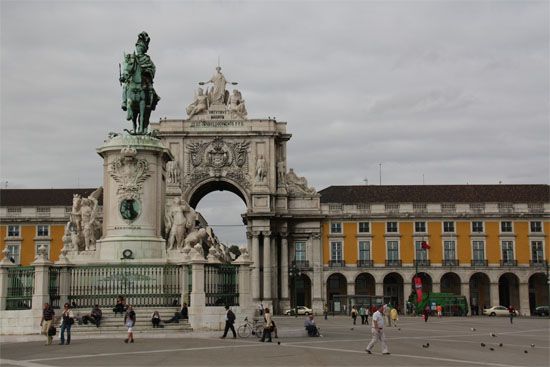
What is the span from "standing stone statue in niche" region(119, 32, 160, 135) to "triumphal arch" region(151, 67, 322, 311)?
51.6 metres

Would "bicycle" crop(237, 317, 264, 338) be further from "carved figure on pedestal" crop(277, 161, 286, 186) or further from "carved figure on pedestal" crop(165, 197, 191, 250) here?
"carved figure on pedestal" crop(277, 161, 286, 186)

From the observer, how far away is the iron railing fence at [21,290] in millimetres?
25734

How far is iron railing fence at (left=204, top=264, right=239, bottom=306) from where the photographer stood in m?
25.8

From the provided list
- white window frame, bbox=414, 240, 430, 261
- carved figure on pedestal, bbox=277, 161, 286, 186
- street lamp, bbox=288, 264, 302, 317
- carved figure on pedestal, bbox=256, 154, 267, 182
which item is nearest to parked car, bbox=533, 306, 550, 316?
white window frame, bbox=414, 240, 430, 261

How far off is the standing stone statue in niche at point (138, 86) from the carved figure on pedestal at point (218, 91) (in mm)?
55503

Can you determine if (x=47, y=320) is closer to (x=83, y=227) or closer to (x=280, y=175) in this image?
(x=83, y=227)

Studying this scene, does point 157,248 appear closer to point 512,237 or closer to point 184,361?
point 184,361

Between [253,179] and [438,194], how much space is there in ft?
65.2

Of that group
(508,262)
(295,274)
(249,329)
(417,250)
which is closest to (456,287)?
(508,262)

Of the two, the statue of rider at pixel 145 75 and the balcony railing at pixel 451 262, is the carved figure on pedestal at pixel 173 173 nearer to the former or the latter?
the balcony railing at pixel 451 262

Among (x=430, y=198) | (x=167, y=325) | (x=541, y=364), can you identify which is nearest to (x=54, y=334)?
(x=167, y=325)

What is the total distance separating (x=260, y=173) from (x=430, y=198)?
18.2 meters

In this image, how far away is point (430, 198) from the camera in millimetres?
83312

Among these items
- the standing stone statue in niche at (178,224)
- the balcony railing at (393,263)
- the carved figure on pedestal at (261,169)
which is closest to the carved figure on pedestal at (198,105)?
the carved figure on pedestal at (261,169)
